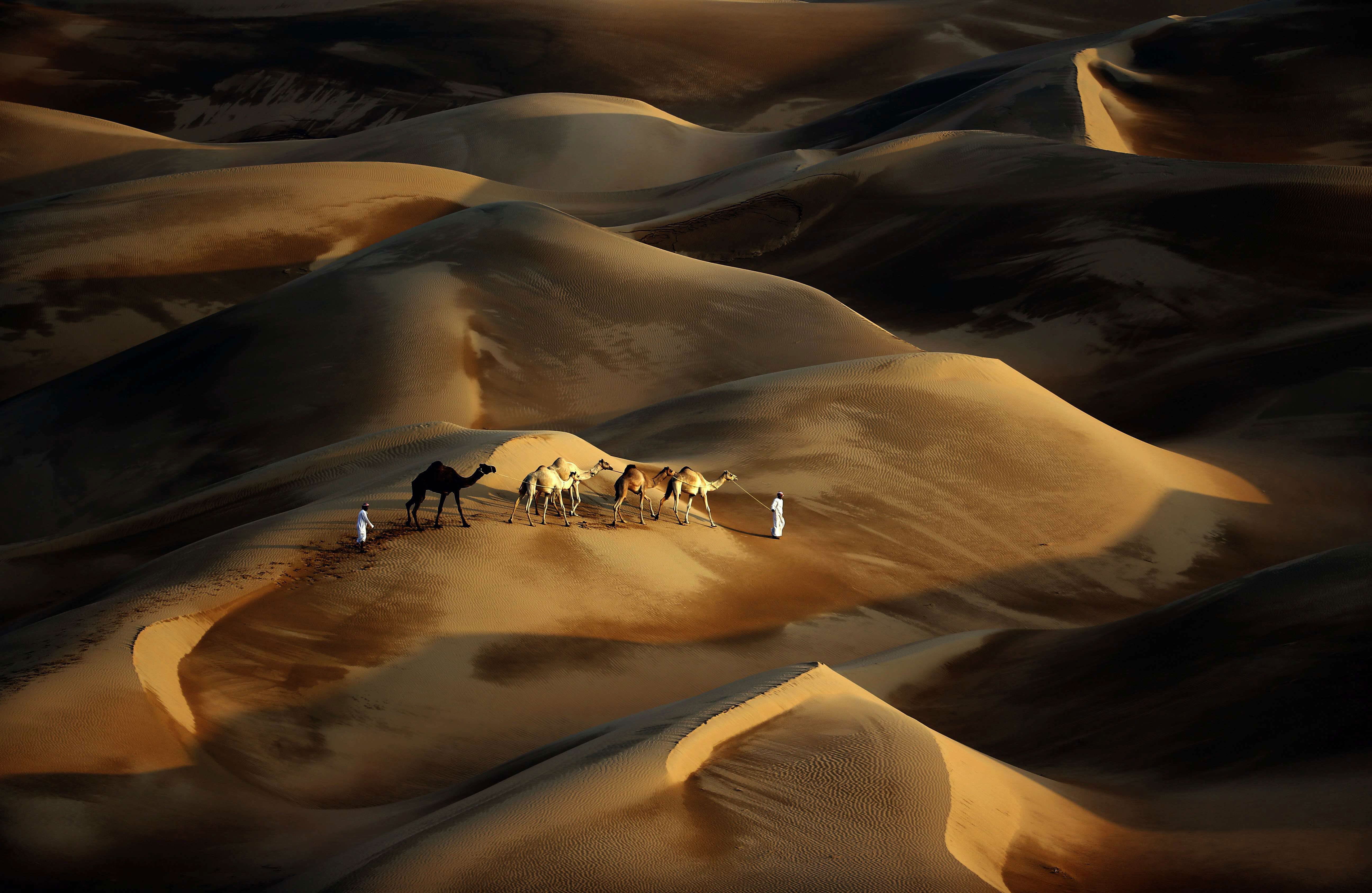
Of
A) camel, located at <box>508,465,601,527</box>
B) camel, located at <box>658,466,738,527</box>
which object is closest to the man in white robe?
camel, located at <box>508,465,601,527</box>

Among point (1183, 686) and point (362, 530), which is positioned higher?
point (362, 530)

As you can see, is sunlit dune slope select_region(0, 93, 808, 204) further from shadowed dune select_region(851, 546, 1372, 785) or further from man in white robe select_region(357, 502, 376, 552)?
shadowed dune select_region(851, 546, 1372, 785)

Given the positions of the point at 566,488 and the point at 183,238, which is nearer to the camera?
the point at 566,488

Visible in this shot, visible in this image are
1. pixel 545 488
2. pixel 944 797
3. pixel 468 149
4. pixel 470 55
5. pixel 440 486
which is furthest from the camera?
pixel 470 55

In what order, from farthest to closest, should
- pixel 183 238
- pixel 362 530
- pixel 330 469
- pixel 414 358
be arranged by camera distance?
pixel 183 238 → pixel 414 358 → pixel 330 469 → pixel 362 530

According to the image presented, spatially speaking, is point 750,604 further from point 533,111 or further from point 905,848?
point 533,111

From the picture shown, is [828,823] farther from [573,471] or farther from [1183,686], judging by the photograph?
[573,471]

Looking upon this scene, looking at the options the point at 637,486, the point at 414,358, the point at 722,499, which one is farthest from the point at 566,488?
the point at 414,358
